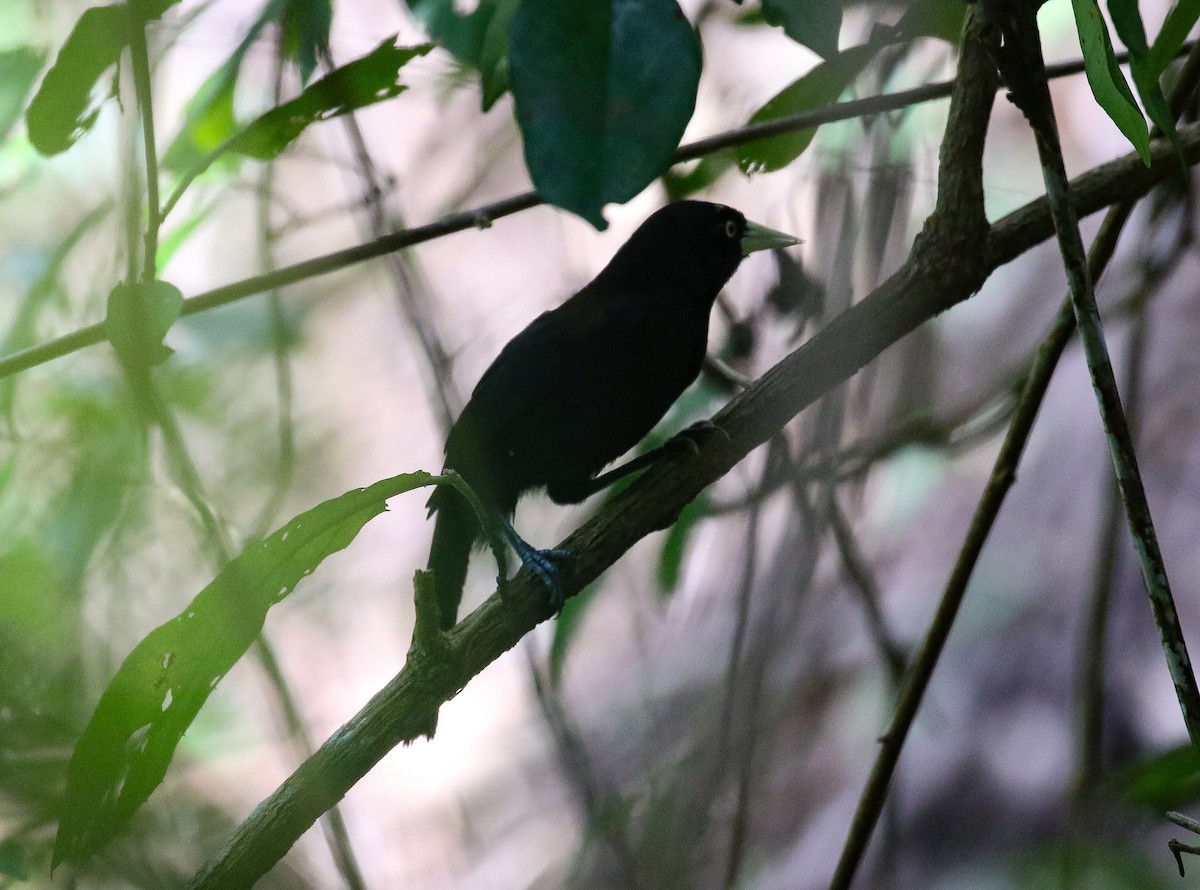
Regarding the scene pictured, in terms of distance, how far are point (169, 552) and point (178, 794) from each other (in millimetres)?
540

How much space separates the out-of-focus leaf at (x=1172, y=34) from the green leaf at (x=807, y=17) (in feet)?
1.22

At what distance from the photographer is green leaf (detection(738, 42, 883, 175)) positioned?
169 centimetres

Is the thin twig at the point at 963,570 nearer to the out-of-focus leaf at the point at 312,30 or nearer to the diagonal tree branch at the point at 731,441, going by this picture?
the diagonal tree branch at the point at 731,441

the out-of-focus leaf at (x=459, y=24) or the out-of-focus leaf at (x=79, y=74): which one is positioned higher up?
the out-of-focus leaf at (x=459, y=24)

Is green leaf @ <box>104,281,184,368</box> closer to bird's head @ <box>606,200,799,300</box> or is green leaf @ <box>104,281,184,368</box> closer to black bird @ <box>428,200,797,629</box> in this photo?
black bird @ <box>428,200,797,629</box>

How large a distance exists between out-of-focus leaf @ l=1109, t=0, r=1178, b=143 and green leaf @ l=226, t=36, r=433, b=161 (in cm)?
93

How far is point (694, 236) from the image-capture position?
256cm

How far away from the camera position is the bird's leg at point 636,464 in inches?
71.3

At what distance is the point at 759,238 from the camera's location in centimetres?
258

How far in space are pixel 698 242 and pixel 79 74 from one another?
1.43m

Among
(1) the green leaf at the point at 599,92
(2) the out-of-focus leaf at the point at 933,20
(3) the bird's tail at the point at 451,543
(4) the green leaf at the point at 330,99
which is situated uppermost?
(4) the green leaf at the point at 330,99

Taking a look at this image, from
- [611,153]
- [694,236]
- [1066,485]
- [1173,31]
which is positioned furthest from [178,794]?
[1066,485]

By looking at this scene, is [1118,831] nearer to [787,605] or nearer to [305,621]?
[787,605]

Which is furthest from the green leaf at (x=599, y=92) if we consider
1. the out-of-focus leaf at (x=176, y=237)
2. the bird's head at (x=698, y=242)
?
the bird's head at (x=698, y=242)
